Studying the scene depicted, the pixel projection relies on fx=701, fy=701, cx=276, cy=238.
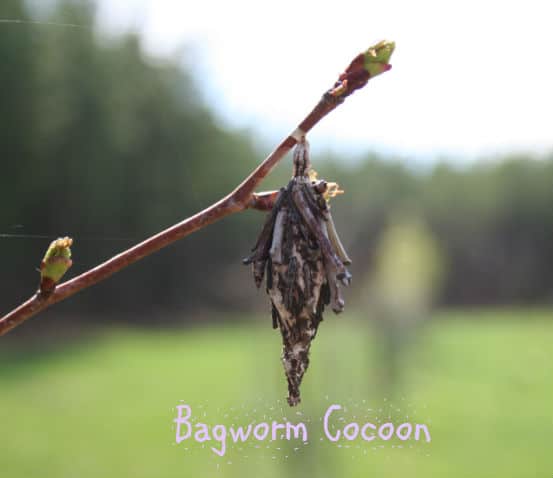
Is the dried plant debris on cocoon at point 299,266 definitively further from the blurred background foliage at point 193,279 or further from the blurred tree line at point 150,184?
the blurred tree line at point 150,184

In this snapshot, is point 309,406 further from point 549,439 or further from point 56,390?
point 56,390

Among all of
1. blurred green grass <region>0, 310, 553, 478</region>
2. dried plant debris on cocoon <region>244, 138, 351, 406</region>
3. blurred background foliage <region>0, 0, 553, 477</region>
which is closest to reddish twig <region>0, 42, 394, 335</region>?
dried plant debris on cocoon <region>244, 138, 351, 406</region>

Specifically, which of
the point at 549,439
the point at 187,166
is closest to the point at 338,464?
the point at 549,439

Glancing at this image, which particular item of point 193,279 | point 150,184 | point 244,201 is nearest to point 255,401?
point 150,184

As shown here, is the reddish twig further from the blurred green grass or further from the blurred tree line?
the blurred tree line

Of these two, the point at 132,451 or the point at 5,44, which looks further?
the point at 132,451

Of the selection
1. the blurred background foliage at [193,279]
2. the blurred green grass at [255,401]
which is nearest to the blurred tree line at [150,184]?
the blurred background foliage at [193,279]
